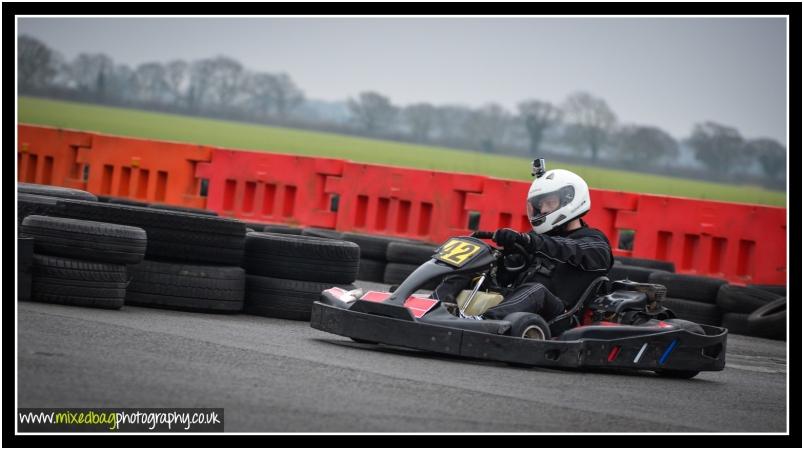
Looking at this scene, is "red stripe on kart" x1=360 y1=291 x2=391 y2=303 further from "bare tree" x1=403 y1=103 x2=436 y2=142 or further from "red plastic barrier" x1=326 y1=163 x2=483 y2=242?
"bare tree" x1=403 y1=103 x2=436 y2=142

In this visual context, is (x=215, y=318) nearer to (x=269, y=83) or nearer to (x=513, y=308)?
(x=513, y=308)

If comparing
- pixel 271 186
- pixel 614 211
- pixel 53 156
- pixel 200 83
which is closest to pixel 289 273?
pixel 614 211

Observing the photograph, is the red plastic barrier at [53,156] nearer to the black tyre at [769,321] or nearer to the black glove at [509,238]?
the black tyre at [769,321]

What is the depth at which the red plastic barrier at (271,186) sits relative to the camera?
13.9 meters

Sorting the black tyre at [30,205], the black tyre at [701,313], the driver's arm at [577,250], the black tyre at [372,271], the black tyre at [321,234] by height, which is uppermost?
the driver's arm at [577,250]

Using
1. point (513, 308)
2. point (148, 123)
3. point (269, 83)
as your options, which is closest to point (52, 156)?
point (513, 308)

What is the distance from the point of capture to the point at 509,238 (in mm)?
6637

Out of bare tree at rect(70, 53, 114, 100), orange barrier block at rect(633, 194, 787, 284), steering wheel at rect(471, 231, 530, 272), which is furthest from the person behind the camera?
Result: bare tree at rect(70, 53, 114, 100)

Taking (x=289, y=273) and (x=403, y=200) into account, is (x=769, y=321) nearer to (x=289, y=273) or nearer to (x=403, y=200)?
(x=289, y=273)

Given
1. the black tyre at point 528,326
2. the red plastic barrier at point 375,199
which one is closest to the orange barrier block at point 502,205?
the red plastic barrier at point 375,199

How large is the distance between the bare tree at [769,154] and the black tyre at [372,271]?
48165 mm

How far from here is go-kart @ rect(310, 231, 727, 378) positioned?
6.29 meters

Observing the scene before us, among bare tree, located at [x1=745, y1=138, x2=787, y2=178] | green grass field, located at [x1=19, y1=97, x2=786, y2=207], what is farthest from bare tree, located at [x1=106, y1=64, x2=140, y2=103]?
bare tree, located at [x1=745, y1=138, x2=787, y2=178]

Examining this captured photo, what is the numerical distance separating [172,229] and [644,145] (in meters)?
56.9
